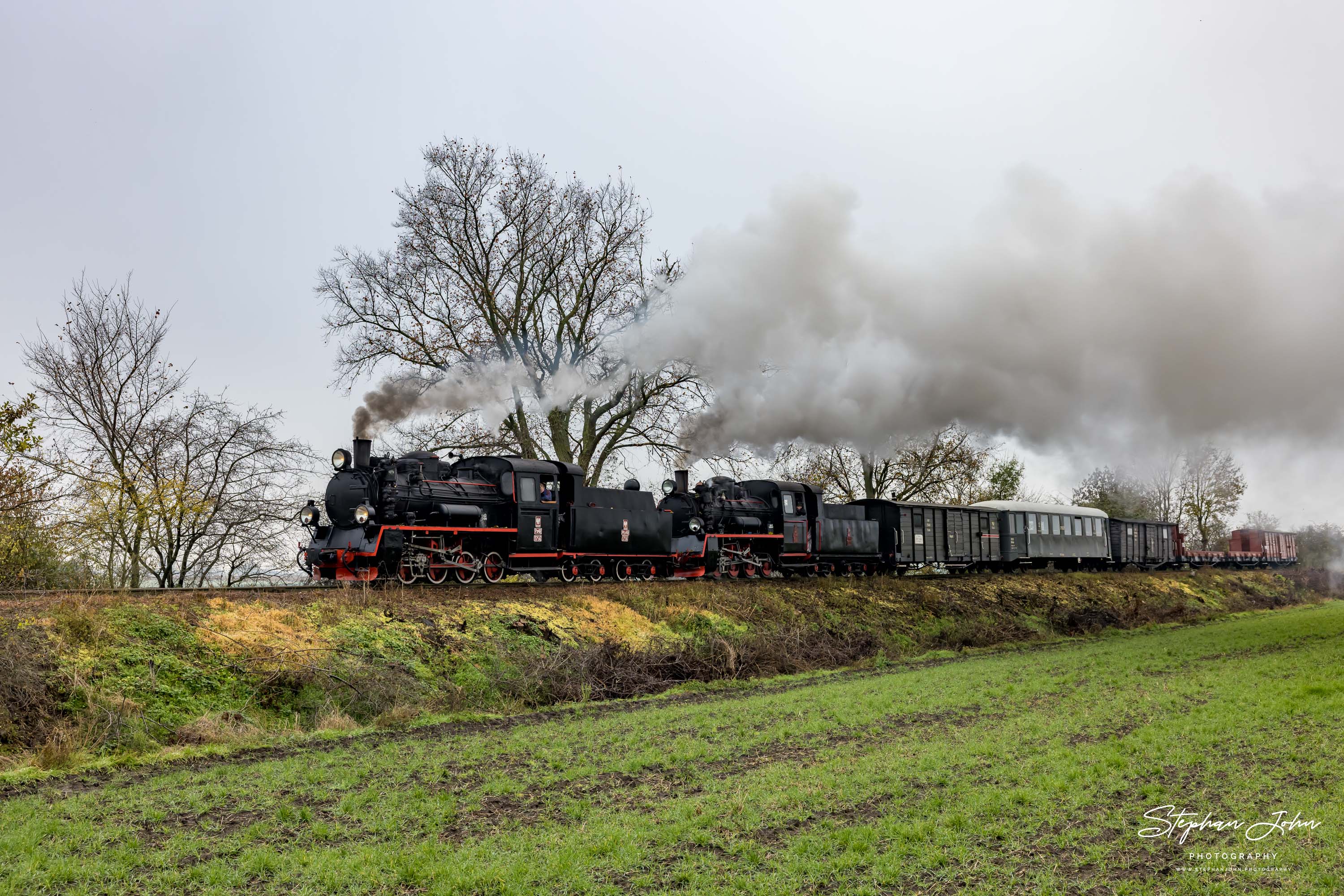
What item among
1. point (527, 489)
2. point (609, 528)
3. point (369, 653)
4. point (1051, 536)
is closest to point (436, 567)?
point (527, 489)

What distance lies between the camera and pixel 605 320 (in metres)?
30.4

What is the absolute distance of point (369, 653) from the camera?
514 inches

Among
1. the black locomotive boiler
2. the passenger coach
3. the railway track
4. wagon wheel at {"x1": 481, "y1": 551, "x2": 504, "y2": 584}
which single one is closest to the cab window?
the black locomotive boiler

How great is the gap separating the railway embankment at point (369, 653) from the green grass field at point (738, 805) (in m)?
1.09

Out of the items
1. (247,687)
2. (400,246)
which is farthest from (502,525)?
(400,246)

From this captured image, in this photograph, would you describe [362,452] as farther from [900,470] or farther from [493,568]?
[900,470]

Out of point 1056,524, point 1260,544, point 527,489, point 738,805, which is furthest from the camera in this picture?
point 1260,544

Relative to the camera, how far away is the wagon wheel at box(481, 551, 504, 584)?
19891 millimetres

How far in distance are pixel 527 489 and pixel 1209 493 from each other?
59.5 m

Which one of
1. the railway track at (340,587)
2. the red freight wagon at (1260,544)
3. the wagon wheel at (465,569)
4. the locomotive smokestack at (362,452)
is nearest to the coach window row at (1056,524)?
the railway track at (340,587)

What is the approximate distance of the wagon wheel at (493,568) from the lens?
19.9 metres

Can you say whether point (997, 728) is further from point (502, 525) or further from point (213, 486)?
point (213, 486)

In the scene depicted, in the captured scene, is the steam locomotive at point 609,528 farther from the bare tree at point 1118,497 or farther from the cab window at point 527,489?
the bare tree at point 1118,497

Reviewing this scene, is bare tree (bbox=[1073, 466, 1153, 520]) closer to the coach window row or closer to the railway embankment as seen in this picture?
the coach window row
